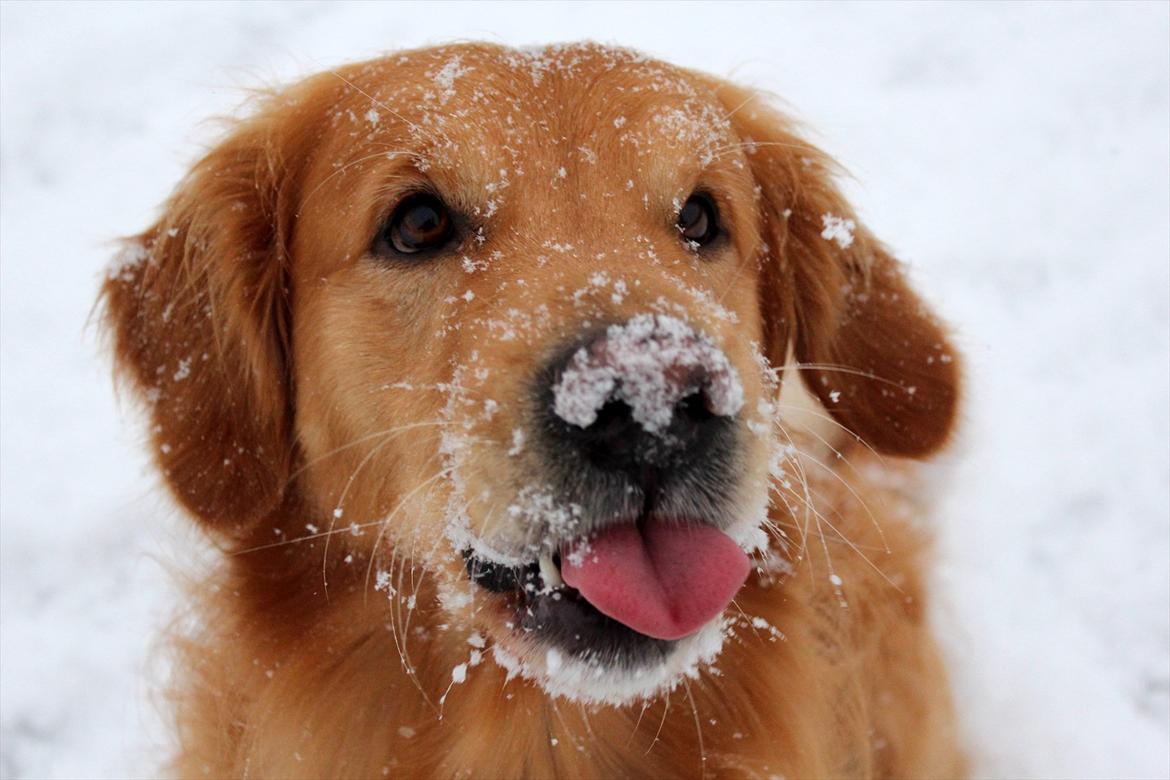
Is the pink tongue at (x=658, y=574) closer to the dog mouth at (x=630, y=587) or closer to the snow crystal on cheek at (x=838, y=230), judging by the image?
the dog mouth at (x=630, y=587)

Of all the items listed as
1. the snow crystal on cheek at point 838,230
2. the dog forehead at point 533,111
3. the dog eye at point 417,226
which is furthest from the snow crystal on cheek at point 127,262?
the snow crystal on cheek at point 838,230

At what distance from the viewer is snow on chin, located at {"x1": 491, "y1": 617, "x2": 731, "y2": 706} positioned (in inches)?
87.8

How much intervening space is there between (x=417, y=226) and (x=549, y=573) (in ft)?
2.98

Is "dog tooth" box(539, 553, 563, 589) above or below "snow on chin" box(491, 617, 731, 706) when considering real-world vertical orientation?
above

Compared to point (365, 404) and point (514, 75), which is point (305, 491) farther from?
point (514, 75)

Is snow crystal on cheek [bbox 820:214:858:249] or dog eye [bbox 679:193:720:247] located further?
snow crystal on cheek [bbox 820:214:858:249]

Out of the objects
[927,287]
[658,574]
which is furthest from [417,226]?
[927,287]

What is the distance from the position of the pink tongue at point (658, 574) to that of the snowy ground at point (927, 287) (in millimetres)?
1649

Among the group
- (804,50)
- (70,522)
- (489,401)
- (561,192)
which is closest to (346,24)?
(804,50)

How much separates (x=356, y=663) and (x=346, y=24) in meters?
4.12

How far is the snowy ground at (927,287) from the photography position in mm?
Answer: 3746

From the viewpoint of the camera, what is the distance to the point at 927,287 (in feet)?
15.8

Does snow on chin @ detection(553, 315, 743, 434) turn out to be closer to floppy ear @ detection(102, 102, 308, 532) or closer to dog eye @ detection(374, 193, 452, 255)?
dog eye @ detection(374, 193, 452, 255)

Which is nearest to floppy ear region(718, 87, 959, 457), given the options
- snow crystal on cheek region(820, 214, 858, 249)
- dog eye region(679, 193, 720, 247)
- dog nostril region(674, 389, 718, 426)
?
snow crystal on cheek region(820, 214, 858, 249)
